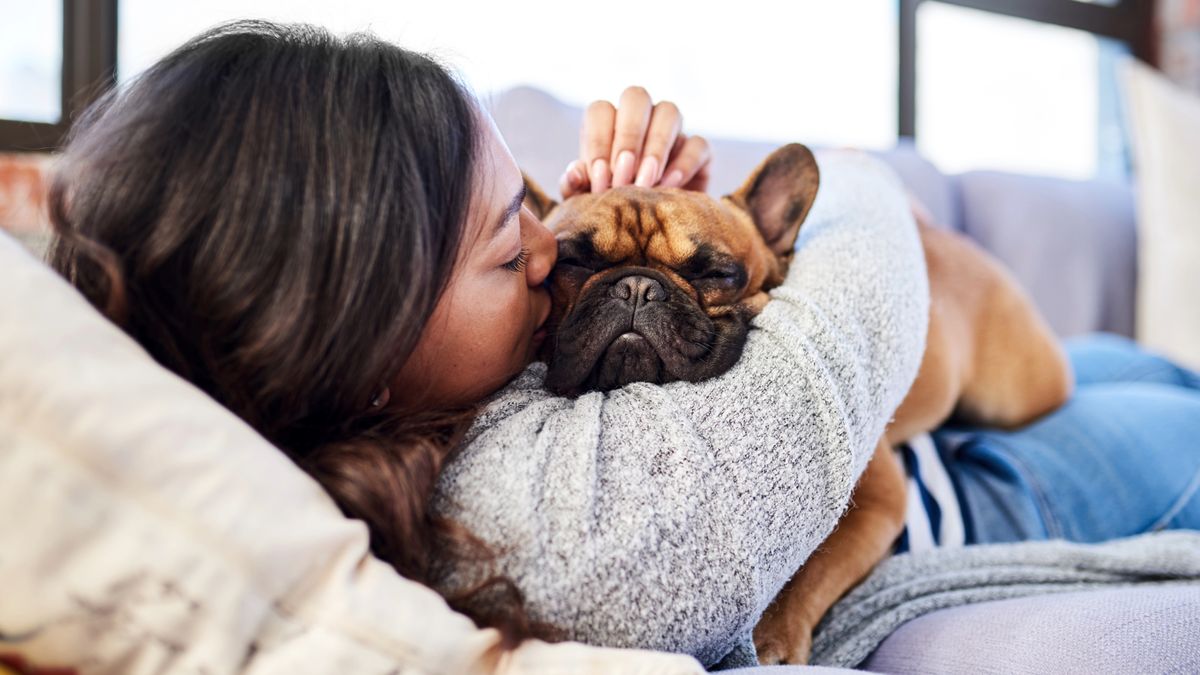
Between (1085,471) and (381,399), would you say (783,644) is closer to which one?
(381,399)

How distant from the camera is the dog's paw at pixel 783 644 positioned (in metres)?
0.85

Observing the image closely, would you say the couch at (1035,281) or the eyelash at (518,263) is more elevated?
the eyelash at (518,263)

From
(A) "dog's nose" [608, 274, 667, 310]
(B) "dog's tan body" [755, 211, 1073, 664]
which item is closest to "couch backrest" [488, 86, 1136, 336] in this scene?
(B) "dog's tan body" [755, 211, 1073, 664]

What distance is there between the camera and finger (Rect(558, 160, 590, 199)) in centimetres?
115

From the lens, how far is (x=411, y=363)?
28.9 inches

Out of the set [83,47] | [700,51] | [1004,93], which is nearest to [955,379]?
[700,51]

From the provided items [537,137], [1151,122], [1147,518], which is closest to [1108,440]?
[1147,518]

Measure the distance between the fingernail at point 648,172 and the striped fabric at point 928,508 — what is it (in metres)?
0.52

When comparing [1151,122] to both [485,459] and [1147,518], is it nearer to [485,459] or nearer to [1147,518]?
[1147,518]

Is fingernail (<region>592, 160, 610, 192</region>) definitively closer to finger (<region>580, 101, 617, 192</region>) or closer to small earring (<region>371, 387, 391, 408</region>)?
finger (<region>580, 101, 617, 192</region>)

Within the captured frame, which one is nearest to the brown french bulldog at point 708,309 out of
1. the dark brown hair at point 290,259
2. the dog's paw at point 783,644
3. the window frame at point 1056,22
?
the dog's paw at point 783,644

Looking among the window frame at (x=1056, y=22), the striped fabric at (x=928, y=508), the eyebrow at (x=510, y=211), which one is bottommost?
the striped fabric at (x=928, y=508)

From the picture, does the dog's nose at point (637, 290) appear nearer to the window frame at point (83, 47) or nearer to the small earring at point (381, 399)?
the small earring at point (381, 399)

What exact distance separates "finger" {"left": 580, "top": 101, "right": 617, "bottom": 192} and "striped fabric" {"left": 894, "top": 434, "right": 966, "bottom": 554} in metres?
0.57
